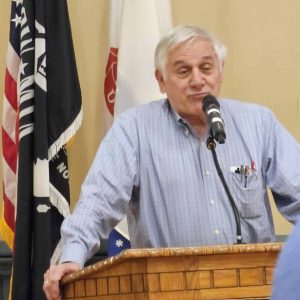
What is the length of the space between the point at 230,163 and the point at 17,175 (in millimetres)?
1163

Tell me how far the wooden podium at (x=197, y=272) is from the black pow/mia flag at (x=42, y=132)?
1.60 meters

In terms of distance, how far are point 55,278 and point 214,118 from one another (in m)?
0.70

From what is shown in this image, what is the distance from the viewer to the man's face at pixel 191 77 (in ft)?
9.71

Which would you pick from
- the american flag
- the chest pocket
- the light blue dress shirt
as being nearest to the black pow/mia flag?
the american flag

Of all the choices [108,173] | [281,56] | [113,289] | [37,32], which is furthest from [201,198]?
[281,56]

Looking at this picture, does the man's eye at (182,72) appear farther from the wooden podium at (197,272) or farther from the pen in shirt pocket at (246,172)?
the wooden podium at (197,272)

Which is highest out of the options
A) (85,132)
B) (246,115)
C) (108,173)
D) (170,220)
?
(85,132)

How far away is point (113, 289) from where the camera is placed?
203 centimetres

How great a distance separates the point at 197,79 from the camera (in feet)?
9.71

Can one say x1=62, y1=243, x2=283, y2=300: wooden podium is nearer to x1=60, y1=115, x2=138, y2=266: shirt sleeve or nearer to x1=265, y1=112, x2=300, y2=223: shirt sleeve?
x1=60, y1=115, x2=138, y2=266: shirt sleeve

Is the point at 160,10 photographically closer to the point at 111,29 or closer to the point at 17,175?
the point at 111,29

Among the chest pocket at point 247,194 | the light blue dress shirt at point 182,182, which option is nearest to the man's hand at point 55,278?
the light blue dress shirt at point 182,182

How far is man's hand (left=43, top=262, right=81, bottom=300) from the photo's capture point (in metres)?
2.32

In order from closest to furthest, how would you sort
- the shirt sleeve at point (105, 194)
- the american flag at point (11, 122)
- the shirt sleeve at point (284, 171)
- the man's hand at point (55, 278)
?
the man's hand at point (55, 278), the shirt sleeve at point (105, 194), the shirt sleeve at point (284, 171), the american flag at point (11, 122)
